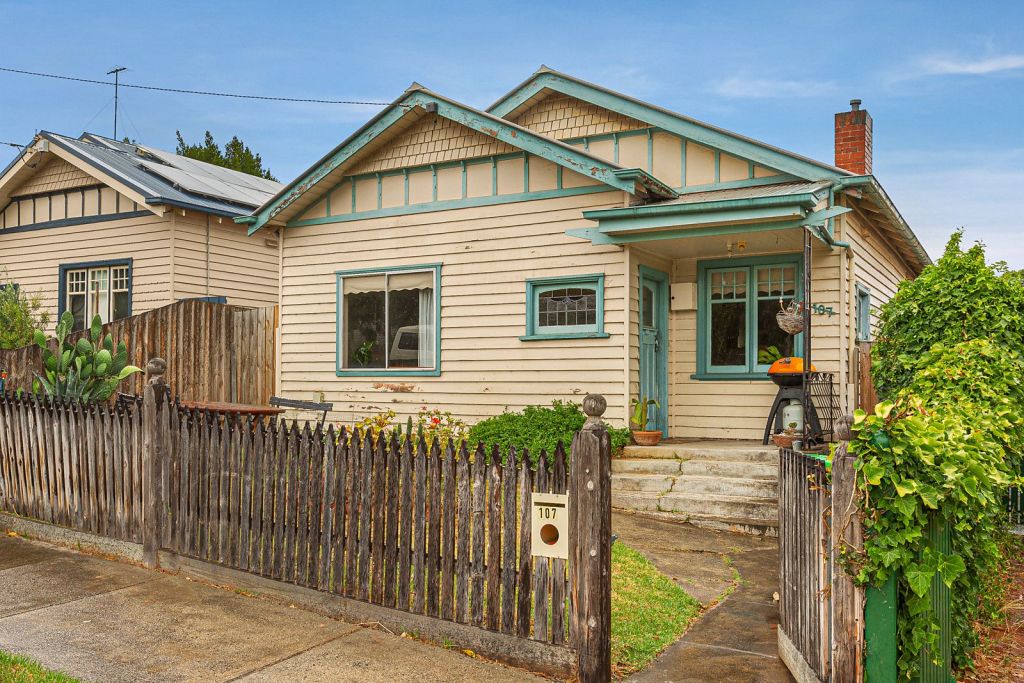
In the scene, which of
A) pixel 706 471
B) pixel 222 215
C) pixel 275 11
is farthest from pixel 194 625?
pixel 275 11

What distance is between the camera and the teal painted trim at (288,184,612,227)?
1191 cm

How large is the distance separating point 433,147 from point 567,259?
9.31ft

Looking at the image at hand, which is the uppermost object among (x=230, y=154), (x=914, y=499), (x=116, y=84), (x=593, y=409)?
(x=230, y=154)

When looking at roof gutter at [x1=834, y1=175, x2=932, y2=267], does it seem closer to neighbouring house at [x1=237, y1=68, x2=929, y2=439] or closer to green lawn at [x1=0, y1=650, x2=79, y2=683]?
neighbouring house at [x1=237, y1=68, x2=929, y2=439]

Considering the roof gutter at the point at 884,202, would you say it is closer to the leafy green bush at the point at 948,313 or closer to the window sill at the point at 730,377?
the leafy green bush at the point at 948,313

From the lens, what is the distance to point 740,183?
12.1 m

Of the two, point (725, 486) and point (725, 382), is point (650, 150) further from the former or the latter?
point (725, 486)

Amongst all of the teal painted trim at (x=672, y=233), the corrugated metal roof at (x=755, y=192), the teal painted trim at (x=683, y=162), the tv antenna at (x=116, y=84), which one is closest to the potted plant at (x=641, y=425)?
the teal painted trim at (x=672, y=233)

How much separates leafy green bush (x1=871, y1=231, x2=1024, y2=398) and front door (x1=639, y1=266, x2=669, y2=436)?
11.0 feet

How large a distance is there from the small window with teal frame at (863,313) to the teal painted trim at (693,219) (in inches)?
128

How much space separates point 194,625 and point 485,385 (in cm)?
723

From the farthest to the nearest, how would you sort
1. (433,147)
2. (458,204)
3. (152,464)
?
(433,147) → (458,204) → (152,464)

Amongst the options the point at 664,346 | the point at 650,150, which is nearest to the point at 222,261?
the point at 650,150

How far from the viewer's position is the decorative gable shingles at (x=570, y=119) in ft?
44.3
